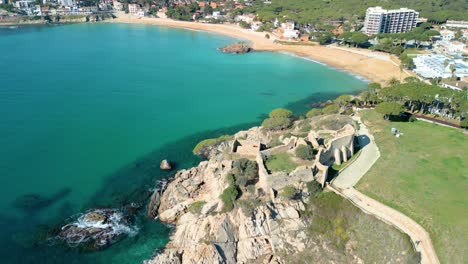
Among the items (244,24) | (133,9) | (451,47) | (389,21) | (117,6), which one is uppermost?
(389,21)

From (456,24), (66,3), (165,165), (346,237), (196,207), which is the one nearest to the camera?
(346,237)

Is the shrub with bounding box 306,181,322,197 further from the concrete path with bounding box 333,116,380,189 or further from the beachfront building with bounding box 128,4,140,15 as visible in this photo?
the beachfront building with bounding box 128,4,140,15

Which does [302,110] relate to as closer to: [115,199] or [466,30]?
[115,199]

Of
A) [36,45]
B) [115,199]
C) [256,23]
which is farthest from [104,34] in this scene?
[115,199]

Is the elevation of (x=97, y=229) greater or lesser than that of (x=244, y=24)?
lesser

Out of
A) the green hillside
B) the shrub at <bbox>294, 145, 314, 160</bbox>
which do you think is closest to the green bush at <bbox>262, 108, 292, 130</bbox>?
the shrub at <bbox>294, 145, 314, 160</bbox>

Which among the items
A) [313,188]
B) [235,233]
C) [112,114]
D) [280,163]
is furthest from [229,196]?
[112,114]

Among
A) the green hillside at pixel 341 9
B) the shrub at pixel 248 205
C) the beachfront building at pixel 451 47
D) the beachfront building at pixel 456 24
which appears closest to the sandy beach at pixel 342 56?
the green hillside at pixel 341 9

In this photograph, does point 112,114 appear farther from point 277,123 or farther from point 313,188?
point 313,188
